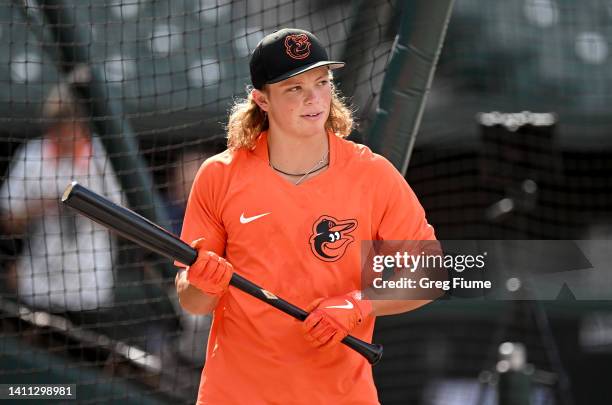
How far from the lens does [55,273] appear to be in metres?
4.97

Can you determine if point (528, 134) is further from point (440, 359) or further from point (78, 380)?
point (78, 380)

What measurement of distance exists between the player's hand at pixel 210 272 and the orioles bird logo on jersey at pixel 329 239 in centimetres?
23

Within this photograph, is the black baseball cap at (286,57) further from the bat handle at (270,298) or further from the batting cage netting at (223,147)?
the batting cage netting at (223,147)

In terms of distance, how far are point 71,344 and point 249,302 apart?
2.53 metres

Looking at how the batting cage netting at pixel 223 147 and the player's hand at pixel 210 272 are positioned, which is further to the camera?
the batting cage netting at pixel 223 147

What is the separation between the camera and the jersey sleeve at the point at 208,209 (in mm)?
2799

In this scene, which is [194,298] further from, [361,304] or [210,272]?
[361,304]

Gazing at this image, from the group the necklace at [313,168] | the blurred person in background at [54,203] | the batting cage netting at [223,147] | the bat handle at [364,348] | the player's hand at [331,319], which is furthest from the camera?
the blurred person in background at [54,203]

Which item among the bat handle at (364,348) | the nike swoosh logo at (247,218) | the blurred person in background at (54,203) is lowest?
the bat handle at (364,348)

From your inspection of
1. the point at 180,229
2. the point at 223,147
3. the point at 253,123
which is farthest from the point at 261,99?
the point at 223,147

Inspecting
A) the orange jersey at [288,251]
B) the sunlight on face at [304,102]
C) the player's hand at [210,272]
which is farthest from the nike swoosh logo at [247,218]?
the sunlight on face at [304,102]

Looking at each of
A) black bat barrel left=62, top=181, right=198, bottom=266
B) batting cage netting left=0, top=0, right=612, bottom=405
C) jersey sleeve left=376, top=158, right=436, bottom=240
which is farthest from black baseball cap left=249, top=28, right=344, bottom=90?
batting cage netting left=0, top=0, right=612, bottom=405

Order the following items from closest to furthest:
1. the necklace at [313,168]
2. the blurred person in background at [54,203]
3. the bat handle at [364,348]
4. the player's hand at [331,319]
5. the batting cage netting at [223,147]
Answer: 1. the player's hand at [331,319]
2. the bat handle at [364,348]
3. the necklace at [313,168]
4. the batting cage netting at [223,147]
5. the blurred person in background at [54,203]

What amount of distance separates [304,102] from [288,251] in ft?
1.32
